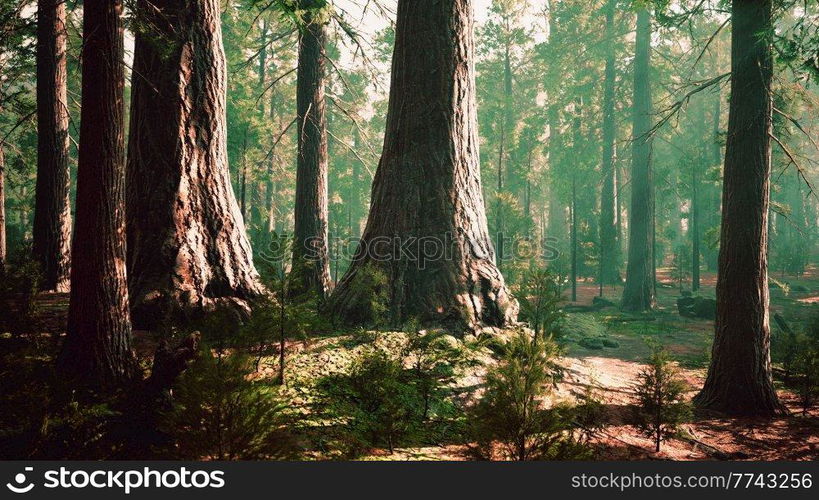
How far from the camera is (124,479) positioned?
3.16 m

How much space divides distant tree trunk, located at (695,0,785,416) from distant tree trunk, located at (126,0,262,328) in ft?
23.9

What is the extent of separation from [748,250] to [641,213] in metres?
13.9

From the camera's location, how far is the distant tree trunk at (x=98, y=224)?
4164 mm

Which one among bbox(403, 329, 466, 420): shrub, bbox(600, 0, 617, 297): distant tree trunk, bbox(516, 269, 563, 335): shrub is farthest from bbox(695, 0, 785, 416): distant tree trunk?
bbox(600, 0, 617, 297): distant tree trunk

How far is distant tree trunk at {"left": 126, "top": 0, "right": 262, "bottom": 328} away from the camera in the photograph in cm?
601

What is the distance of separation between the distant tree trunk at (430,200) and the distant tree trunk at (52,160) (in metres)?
7.20

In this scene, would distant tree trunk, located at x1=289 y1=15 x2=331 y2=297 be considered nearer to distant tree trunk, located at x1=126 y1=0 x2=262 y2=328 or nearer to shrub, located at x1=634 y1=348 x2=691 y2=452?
distant tree trunk, located at x1=126 y1=0 x2=262 y2=328

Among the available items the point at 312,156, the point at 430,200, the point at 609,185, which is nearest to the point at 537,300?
the point at 430,200

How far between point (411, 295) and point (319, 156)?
6.16m

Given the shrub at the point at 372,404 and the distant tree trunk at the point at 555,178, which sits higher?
the distant tree trunk at the point at 555,178

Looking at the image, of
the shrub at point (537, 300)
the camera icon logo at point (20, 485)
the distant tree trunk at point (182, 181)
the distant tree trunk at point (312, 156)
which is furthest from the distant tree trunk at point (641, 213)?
the camera icon logo at point (20, 485)

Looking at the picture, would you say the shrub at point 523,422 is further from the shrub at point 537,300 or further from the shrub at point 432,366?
the shrub at point 537,300

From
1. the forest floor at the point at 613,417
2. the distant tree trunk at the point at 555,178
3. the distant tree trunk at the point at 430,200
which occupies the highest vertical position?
the distant tree trunk at the point at 555,178

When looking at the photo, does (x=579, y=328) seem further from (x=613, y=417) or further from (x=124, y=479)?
(x=124, y=479)
